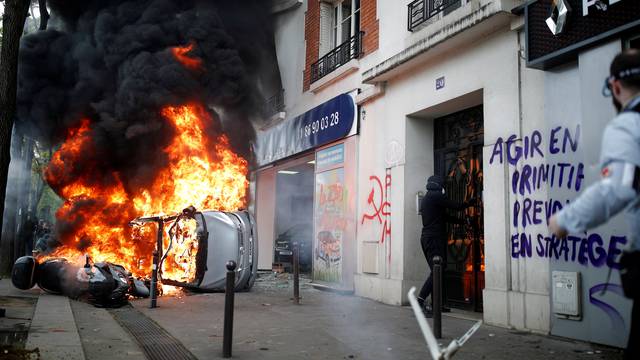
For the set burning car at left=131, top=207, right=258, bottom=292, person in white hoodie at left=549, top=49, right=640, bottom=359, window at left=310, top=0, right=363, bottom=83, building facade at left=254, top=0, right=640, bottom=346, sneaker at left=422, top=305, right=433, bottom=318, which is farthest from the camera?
window at left=310, top=0, right=363, bottom=83

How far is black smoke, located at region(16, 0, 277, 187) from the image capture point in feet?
39.2

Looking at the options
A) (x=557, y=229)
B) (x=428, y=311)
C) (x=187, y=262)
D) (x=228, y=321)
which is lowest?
(x=428, y=311)

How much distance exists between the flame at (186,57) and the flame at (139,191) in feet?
3.14

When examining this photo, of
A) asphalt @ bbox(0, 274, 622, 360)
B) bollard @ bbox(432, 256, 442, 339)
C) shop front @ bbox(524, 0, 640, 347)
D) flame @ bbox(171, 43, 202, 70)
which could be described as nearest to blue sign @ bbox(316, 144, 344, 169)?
asphalt @ bbox(0, 274, 622, 360)

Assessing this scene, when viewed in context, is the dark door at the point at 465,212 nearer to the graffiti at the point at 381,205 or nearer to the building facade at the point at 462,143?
the building facade at the point at 462,143

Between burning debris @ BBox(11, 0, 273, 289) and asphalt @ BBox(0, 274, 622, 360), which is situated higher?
burning debris @ BBox(11, 0, 273, 289)

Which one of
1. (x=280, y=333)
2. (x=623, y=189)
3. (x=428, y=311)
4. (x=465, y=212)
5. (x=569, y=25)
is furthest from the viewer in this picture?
(x=465, y=212)

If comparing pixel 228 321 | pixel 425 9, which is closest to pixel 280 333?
pixel 228 321

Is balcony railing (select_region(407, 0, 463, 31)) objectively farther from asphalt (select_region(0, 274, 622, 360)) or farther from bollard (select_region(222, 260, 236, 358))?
bollard (select_region(222, 260, 236, 358))

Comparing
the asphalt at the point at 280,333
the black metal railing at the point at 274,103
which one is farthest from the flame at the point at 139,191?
the asphalt at the point at 280,333

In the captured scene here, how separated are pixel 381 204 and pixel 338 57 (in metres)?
3.73

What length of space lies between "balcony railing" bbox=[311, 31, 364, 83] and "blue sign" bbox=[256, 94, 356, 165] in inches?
30.4

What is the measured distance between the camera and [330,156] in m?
11.0

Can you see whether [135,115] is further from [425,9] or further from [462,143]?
[462,143]
